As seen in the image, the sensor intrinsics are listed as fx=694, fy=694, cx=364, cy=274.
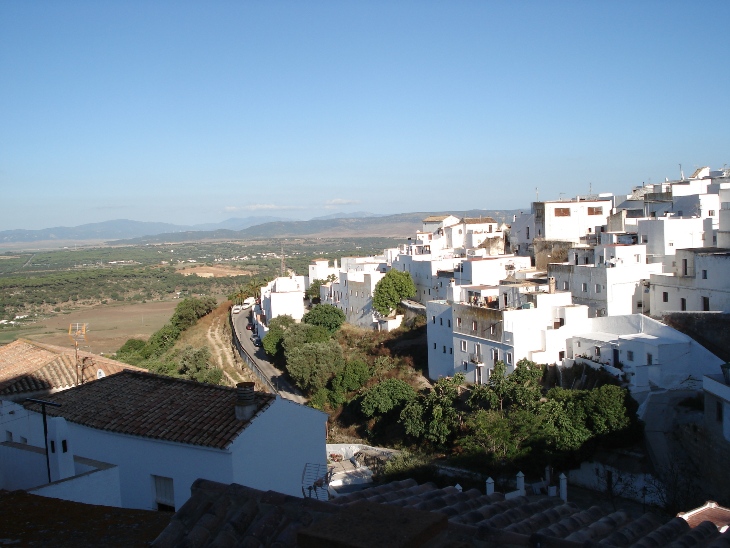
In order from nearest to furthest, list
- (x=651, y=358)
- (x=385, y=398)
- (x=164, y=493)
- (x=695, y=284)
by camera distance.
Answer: (x=164, y=493) → (x=651, y=358) → (x=695, y=284) → (x=385, y=398)

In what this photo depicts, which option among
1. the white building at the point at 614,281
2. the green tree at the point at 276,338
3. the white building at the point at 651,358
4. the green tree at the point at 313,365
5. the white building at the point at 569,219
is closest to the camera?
the white building at the point at 651,358

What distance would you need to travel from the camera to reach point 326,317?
141 ft

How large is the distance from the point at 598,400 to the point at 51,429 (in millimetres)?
17336

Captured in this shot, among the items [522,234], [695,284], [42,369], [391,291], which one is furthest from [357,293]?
[42,369]

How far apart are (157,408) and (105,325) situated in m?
67.5

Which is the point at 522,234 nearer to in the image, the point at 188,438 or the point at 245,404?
the point at 245,404

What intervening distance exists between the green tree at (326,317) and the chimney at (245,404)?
103 ft

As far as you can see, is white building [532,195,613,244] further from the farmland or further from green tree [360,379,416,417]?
the farmland

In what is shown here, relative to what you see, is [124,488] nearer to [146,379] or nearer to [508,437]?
[146,379]

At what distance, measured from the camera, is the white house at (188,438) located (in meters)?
10.8

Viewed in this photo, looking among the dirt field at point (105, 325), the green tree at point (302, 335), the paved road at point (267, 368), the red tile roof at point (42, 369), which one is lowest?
the dirt field at point (105, 325)

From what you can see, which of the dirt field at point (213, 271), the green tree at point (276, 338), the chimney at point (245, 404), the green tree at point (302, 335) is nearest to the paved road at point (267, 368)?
the green tree at point (276, 338)

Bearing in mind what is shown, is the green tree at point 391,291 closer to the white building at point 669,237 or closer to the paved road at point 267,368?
the paved road at point 267,368

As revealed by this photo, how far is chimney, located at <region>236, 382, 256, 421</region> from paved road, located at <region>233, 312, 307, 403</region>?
64.4 feet
